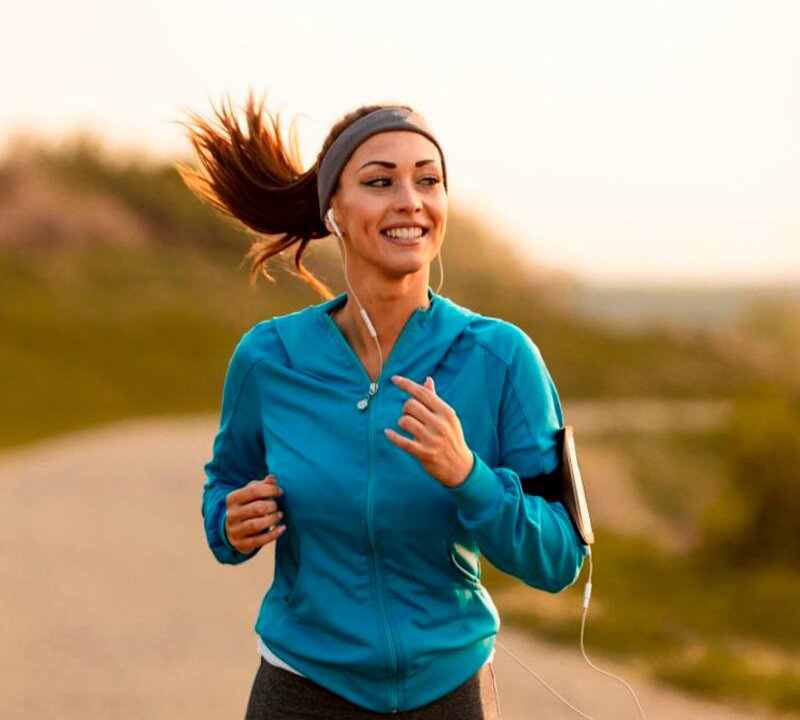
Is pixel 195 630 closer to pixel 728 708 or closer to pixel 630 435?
pixel 728 708

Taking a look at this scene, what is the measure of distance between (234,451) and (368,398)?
40 centimetres

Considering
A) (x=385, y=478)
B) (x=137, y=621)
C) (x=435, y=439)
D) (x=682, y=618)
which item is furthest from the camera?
(x=682, y=618)

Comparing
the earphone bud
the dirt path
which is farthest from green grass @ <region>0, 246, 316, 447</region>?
the earphone bud

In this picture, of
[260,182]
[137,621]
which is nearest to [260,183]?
[260,182]

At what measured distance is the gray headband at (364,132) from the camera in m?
3.11

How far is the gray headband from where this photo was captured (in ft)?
10.2

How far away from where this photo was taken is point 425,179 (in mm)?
3086

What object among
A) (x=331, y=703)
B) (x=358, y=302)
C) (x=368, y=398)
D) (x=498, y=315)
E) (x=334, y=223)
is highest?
(x=334, y=223)

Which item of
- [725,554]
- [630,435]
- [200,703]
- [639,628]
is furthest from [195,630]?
[630,435]

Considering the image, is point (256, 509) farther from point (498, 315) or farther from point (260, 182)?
point (498, 315)

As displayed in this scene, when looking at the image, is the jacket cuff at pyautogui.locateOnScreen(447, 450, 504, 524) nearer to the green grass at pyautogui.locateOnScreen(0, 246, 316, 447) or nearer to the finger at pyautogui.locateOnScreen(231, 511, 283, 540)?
the finger at pyautogui.locateOnScreen(231, 511, 283, 540)

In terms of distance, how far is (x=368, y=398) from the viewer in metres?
3.00

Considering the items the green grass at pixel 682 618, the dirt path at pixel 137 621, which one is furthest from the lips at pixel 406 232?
the green grass at pixel 682 618

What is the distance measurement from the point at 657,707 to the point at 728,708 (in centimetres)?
34
